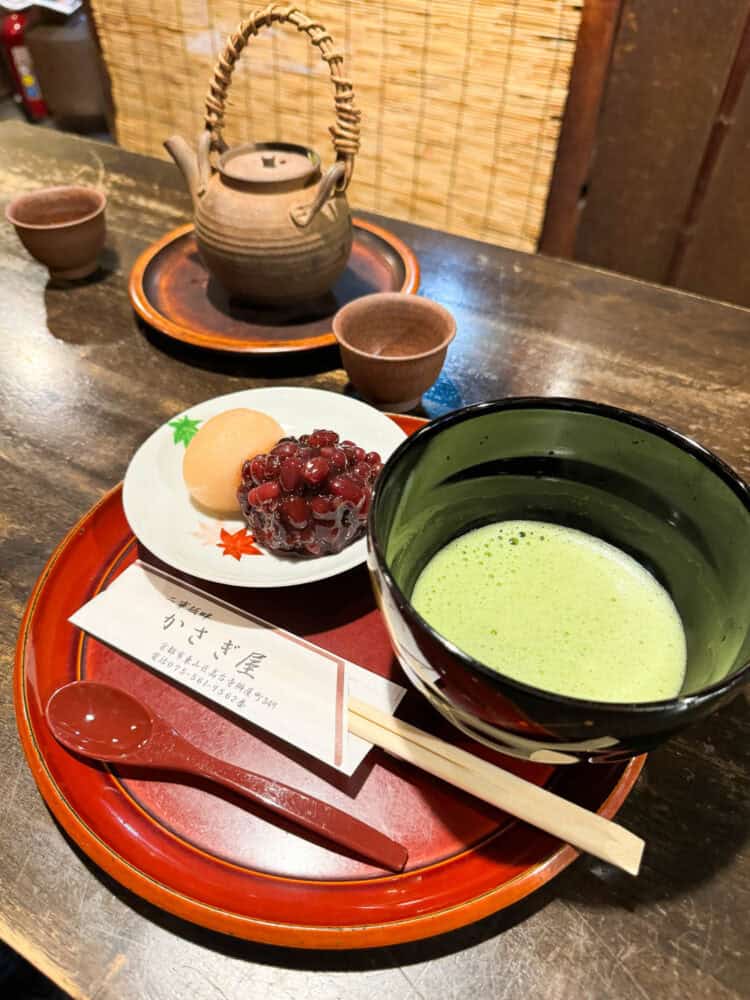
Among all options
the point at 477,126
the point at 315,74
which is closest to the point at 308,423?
the point at 477,126

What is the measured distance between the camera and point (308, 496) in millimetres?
698

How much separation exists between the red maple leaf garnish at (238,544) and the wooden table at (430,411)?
22 cm

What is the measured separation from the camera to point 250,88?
7.69ft

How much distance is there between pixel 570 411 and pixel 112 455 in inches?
23.9

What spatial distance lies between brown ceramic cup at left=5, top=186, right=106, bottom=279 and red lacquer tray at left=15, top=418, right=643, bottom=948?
2.61 feet

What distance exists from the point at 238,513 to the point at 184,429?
0.14m

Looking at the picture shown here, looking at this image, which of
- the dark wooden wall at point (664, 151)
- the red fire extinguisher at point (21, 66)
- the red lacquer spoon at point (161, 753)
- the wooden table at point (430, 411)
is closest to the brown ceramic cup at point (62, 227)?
the wooden table at point (430, 411)

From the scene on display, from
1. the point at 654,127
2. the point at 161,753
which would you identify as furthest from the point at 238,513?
the point at 654,127

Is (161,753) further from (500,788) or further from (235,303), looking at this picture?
(235,303)

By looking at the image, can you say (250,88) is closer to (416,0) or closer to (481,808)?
(416,0)

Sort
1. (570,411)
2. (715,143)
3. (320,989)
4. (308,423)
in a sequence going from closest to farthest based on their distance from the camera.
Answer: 1. (320,989)
2. (570,411)
3. (308,423)
4. (715,143)

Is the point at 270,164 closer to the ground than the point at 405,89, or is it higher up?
higher up

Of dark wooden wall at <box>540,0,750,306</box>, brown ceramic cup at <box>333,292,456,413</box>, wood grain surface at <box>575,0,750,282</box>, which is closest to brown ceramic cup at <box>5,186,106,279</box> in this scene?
brown ceramic cup at <box>333,292,456,413</box>

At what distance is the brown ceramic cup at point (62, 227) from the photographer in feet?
3.88
